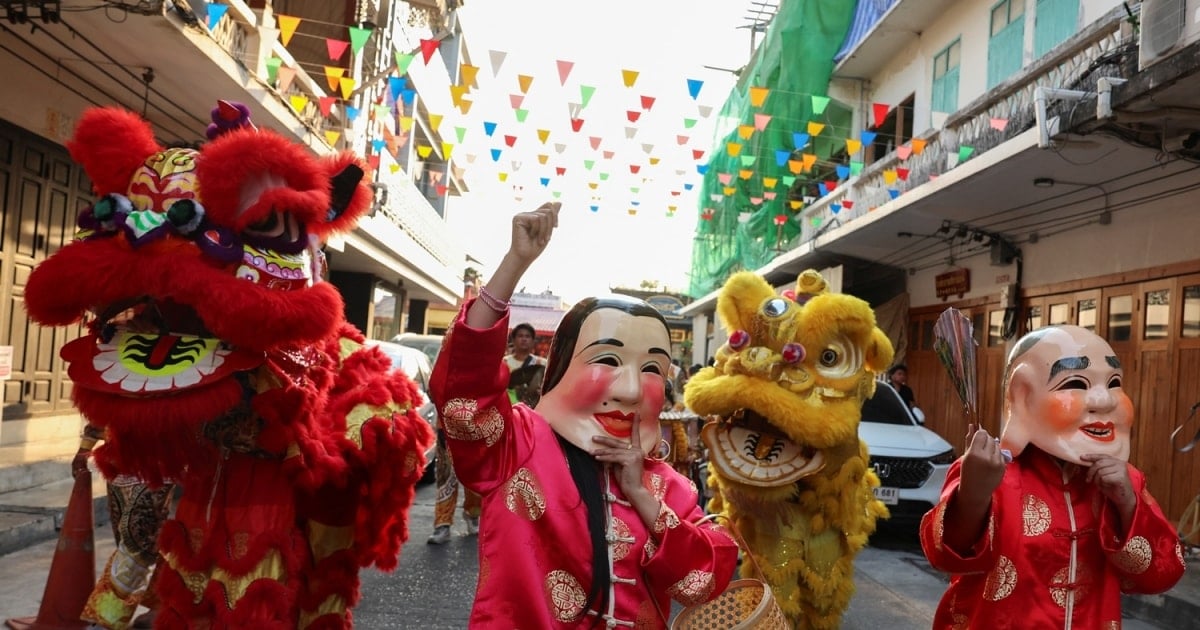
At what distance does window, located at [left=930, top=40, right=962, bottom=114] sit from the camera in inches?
576

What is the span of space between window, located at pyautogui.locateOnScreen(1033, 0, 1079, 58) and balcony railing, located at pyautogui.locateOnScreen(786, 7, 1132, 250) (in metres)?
0.78

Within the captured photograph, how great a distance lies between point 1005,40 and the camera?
1295 centimetres

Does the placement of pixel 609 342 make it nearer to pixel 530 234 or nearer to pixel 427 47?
pixel 530 234

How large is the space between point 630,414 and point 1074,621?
1554 millimetres

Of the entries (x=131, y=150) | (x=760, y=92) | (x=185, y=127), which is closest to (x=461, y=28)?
(x=185, y=127)

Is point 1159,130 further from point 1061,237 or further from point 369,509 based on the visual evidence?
point 369,509

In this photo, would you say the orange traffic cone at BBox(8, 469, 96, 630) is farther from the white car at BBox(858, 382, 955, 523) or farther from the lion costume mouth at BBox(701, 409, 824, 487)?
the white car at BBox(858, 382, 955, 523)

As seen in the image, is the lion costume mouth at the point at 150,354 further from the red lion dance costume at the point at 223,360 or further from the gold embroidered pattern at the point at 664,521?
the gold embroidered pattern at the point at 664,521

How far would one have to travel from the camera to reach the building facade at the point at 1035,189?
27.5ft

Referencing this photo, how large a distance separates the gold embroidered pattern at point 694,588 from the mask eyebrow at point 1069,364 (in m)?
1.42

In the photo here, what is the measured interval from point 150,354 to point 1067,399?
2950 mm

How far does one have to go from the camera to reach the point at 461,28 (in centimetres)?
2733

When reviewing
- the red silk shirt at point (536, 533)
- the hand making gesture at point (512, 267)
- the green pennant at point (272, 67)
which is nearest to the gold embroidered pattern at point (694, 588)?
the red silk shirt at point (536, 533)

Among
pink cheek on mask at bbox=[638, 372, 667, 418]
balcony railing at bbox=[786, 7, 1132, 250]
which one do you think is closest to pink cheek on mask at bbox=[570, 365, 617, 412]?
pink cheek on mask at bbox=[638, 372, 667, 418]
